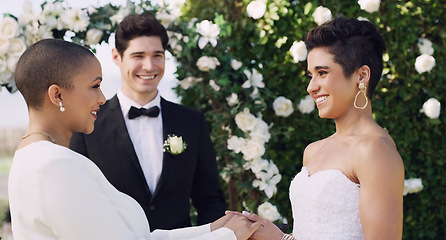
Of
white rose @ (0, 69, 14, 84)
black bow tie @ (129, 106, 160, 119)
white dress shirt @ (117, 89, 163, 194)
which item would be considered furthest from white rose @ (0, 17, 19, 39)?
black bow tie @ (129, 106, 160, 119)

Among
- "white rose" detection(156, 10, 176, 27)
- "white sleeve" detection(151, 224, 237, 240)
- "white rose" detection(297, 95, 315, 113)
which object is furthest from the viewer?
"white rose" detection(297, 95, 315, 113)

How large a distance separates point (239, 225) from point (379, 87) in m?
3.27

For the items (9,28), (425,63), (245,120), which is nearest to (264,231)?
(245,120)

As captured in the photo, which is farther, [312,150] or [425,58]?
[425,58]

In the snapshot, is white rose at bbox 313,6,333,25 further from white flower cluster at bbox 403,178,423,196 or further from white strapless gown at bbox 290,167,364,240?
white strapless gown at bbox 290,167,364,240

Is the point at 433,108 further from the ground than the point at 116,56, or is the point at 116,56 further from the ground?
the point at 116,56

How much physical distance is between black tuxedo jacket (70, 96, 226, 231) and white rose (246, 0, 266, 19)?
152 cm

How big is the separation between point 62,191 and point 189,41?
3056 mm

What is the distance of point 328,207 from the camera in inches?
114

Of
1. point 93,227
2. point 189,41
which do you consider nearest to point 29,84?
point 93,227

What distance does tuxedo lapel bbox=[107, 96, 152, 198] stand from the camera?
391 cm

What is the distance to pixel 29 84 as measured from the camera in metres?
2.45

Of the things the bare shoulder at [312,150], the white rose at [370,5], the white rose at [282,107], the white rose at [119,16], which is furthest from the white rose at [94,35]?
the white rose at [370,5]

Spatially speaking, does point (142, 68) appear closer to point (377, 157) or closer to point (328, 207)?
point (328, 207)
